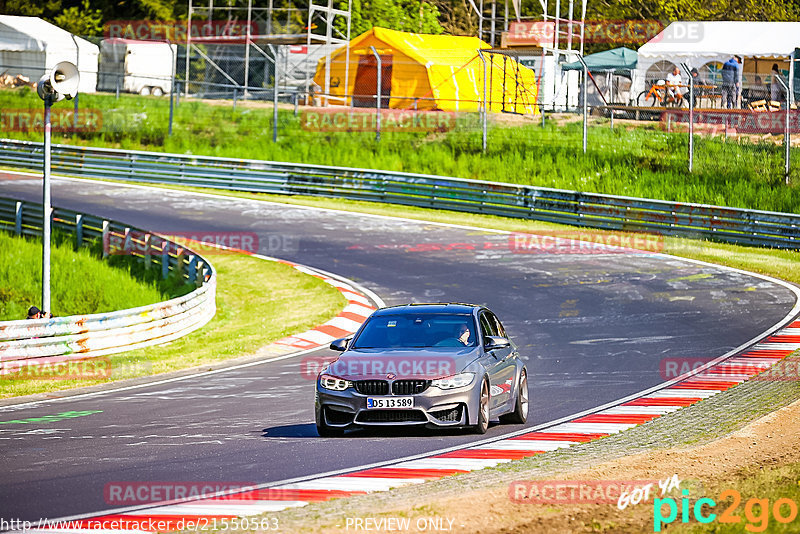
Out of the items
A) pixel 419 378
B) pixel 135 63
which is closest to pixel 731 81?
pixel 135 63

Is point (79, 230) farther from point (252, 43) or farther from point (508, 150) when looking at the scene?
point (252, 43)

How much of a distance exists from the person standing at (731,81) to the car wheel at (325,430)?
26819mm

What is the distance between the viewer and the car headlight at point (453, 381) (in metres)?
11.0

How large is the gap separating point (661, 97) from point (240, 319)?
23.4m

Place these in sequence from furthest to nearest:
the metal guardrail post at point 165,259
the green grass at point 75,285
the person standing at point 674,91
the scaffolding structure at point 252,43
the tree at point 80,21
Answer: the tree at point 80,21
the scaffolding structure at point 252,43
the person standing at point 674,91
the metal guardrail post at point 165,259
the green grass at point 75,285

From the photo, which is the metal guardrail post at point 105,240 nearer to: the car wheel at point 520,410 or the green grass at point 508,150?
the green grass at point 508,150

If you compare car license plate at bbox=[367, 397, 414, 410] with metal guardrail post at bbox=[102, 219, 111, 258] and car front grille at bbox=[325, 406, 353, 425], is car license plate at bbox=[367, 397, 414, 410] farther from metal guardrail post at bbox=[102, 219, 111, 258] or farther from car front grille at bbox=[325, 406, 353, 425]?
metal guardrail post at bbox=[102, 219, 111, 258]

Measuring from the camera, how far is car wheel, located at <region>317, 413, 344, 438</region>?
1133 cm

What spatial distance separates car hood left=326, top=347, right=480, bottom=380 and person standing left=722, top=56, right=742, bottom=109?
2612 centimetres

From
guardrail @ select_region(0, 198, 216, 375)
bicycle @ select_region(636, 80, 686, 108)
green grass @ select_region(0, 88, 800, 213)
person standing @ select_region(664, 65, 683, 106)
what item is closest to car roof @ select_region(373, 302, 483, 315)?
guardrail @ select_region(0, 198, 216, 375)

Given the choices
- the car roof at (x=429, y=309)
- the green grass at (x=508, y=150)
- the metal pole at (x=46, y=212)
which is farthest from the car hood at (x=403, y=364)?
the green grass at (x=508, y=150)

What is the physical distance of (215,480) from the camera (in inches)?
368

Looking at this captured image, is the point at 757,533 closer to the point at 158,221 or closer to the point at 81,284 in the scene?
the point at 81,284

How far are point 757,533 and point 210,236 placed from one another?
946 inches
